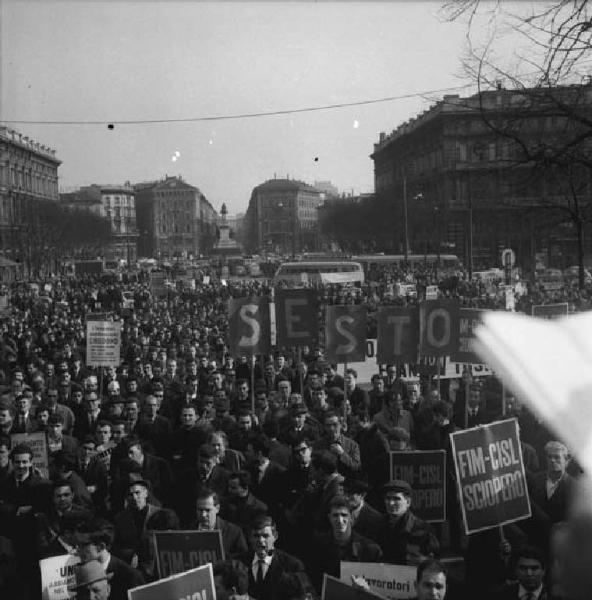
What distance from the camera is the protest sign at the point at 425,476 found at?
658 centimetres

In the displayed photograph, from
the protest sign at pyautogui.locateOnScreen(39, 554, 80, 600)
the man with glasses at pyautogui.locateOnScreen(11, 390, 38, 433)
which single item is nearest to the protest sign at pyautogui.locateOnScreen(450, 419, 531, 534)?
the protest sign at pyautogui.locateOnScreen(39, 554, 80, 600)

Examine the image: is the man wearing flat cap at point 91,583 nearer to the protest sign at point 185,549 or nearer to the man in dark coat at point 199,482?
the protest sign at point 185,549

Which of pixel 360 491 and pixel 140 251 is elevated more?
pixel 140 251

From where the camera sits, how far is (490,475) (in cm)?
588

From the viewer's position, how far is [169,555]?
5.11m

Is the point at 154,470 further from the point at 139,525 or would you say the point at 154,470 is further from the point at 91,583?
the point at 91,583

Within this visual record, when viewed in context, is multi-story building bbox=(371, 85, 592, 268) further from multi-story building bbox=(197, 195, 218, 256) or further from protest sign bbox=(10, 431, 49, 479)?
multi-story building bbox=(197, 195, 218, 256)

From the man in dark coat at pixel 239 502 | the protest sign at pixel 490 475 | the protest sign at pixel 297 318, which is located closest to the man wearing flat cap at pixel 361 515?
the protest sign at pixel 490 475

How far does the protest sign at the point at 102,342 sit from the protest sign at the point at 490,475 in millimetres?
7985

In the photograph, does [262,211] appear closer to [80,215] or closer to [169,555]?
[80,215]

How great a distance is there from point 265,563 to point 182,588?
91 cm

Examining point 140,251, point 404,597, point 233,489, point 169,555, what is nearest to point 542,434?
point 233,489

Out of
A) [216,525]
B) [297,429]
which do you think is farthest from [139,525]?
[297,429]

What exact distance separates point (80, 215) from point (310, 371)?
3192 inches
